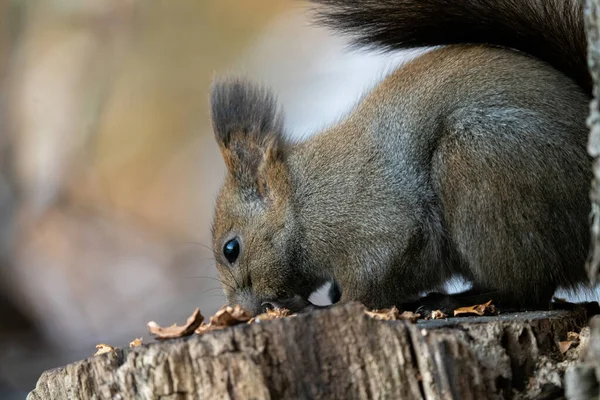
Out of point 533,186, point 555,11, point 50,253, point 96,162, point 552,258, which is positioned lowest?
point 552,258

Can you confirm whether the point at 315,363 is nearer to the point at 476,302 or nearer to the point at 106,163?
the point at 476,302

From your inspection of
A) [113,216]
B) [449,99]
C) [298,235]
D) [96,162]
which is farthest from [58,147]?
[449,99]

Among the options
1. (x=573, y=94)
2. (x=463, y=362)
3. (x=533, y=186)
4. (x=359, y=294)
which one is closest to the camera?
(x=463, y=362)

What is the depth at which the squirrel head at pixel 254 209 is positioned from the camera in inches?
84.0

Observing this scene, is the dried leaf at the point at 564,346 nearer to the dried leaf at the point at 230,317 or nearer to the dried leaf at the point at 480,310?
the dried leaf at the point at 480,310

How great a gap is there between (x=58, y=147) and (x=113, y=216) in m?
0.56

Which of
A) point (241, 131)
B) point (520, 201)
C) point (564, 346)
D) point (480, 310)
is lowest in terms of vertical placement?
point (564, 346)

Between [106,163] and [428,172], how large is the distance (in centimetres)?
309

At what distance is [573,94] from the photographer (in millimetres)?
1884

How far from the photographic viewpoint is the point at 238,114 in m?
2.26

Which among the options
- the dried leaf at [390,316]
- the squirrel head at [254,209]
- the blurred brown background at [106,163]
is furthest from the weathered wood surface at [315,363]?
the blurred brown background at [106,163]

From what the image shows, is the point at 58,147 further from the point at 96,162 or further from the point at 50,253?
the point at 50,253

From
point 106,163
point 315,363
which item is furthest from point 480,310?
point 106,163

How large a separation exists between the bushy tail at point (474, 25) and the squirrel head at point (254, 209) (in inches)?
14.5
